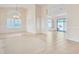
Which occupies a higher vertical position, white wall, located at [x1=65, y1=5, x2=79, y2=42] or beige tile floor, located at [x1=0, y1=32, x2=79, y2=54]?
white wall, located at [x1=65, y1=5, x2=79, y2=42]

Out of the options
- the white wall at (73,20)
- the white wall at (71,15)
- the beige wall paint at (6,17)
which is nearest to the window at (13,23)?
the beige wall paint at (6,17)

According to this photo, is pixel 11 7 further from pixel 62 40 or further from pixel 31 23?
pixel 62 40

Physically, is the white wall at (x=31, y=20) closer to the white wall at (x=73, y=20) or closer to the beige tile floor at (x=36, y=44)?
the beige tile floor at (x=36, y=44)

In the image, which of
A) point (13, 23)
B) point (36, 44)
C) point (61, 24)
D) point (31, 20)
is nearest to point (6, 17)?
point (13, 23)

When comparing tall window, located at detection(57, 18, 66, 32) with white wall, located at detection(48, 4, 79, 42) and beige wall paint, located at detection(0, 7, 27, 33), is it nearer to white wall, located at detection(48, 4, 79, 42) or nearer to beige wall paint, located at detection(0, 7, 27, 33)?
white wall, located at detection(48, 4, 79, 42)

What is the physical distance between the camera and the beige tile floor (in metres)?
1.04

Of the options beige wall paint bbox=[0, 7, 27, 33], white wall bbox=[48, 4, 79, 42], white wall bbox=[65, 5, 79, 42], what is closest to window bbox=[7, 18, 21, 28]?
beige wall paint bbox=[0, 7, 27, 33]

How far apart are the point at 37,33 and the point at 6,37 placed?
25cm

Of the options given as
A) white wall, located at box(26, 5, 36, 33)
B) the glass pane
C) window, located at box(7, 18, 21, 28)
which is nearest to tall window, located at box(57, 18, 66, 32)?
the glass pane

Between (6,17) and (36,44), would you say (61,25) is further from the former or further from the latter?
(6,17)

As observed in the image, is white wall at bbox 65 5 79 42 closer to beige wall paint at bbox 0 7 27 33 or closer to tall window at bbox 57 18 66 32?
tall window at bbox 57 18 66 32

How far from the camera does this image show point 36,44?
42.1 inches

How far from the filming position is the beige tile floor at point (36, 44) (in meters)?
1.04

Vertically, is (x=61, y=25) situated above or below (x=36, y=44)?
above
